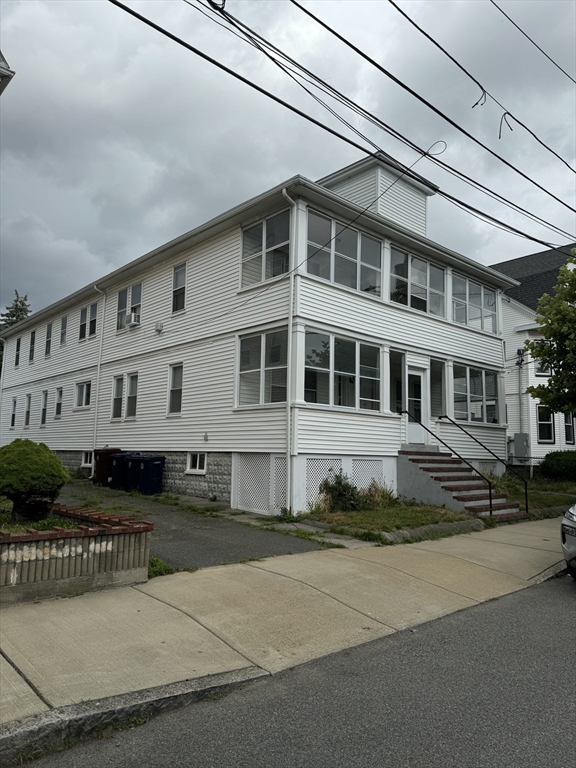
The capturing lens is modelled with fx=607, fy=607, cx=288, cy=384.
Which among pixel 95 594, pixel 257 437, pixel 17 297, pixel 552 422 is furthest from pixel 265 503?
pixel 17 297

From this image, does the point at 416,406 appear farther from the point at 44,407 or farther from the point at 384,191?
the point at 44,407

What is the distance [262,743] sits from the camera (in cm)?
366

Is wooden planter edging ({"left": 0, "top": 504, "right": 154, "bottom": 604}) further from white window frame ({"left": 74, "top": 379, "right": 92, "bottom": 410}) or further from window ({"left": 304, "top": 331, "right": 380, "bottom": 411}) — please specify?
white window frame ({"left": 74, "top": 379, "right": 92, "bottom": 410})

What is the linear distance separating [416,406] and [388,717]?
13.9 meters

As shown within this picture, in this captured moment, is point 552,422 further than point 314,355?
Yes

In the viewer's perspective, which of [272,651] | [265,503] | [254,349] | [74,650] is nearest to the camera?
[74,650]

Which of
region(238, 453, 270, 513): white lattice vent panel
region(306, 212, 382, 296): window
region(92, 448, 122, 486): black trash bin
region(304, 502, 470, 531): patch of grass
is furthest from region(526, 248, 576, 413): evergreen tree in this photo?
region(92, 448, 122, 486): black trash bin

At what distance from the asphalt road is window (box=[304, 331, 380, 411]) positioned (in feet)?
28.5

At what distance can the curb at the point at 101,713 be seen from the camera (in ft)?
11.6

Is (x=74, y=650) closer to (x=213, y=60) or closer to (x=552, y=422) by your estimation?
(x=213, y=60)

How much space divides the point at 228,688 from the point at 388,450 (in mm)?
11525

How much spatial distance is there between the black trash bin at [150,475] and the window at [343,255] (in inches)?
274

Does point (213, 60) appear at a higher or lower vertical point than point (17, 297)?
lower

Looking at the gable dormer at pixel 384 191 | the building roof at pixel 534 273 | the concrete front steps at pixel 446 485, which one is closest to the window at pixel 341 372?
the concrete front steps at pixel 446 485
